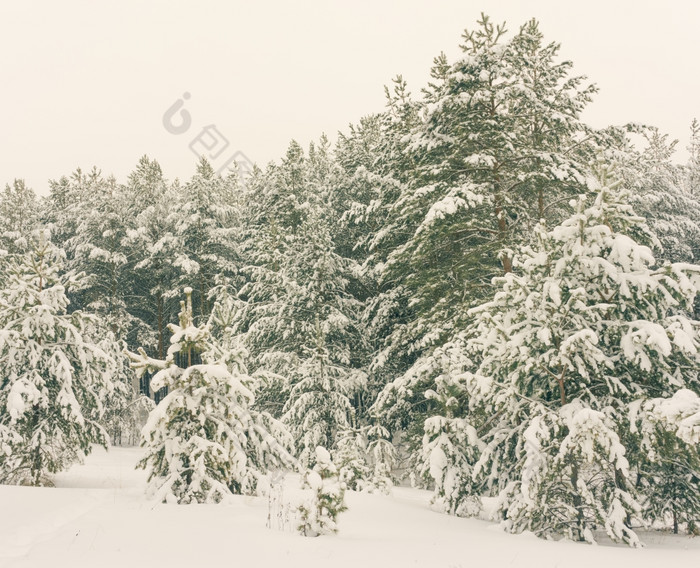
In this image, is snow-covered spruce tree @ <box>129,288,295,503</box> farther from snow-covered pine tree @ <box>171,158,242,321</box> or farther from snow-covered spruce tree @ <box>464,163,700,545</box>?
snow-covered pine tree @ <box>171,158,242,321</box>

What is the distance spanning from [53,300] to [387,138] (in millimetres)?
14224

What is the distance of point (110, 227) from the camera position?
97.9ft

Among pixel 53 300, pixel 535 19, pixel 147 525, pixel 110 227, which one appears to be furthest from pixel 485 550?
pixel 110 227

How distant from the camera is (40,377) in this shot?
11.3 m

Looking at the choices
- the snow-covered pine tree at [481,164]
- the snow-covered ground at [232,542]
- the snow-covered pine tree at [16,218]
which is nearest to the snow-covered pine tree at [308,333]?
the snow-covered pine tree at [481,164]

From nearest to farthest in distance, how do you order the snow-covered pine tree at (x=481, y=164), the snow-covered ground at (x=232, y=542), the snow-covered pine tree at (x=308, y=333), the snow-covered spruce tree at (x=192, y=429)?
the snow-covered ground at (x=232, y=542), the snow-covered spruce tree at (x=192, y=429), the snow-covered pine tree at (x=481, y=164), the snow-covered pine tree at (x=308, y=333)

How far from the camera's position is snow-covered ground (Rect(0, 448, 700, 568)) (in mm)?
5441

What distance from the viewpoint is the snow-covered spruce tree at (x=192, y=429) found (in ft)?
28.0

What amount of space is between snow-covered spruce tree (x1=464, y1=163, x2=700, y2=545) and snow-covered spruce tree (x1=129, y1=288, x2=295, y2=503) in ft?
14.3

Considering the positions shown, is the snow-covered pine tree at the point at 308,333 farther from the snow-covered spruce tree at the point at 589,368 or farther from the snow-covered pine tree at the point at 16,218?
the snow-covered pine tree at the point at 16,218

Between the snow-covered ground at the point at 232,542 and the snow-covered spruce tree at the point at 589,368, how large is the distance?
32.5 inches

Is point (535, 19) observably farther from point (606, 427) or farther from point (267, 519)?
point (267, 519)

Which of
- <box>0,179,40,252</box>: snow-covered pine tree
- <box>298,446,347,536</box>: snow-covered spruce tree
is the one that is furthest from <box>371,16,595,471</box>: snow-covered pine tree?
<box>0,179,40,252</box>: snow-covered pine tree

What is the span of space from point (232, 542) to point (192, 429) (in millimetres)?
3174
